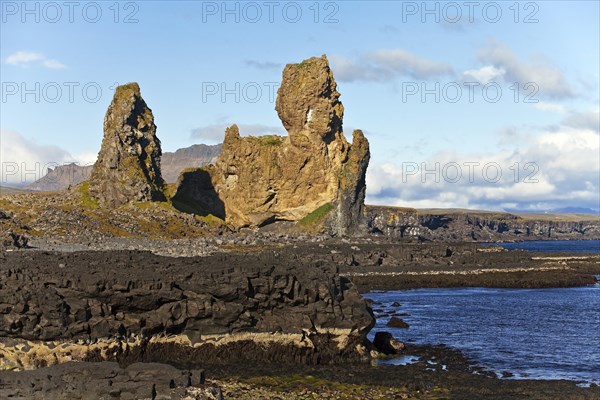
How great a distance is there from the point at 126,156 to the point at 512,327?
83.0 m

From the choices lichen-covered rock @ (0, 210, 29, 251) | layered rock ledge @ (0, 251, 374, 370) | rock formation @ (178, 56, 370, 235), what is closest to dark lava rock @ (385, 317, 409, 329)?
layered rock ledge @ (0, 251, 374, 370)

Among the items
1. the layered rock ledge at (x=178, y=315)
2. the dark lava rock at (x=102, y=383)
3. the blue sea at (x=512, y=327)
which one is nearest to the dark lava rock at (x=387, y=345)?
the layered rock ledge at (x=178, y=315)

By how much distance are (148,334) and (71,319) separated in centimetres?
301

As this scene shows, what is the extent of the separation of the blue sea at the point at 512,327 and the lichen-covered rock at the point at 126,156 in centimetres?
5741

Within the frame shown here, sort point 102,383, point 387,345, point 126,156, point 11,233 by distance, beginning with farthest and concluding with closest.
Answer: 1. point 126,156
2. point 11,233
3. point 387,345
4. point 102,383

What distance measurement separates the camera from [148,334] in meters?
30.4

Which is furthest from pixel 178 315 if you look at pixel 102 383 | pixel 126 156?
pixel 126 156

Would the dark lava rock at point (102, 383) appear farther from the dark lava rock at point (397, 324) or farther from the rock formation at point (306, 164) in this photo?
the rock formation at point (306, 164)

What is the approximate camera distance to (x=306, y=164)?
13838 cm

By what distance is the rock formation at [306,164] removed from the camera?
446 ft

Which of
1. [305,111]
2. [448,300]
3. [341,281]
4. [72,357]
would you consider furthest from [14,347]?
[305,111]

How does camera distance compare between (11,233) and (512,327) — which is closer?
(512,327)

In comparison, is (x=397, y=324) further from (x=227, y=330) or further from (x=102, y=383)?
(x=102, y=383)

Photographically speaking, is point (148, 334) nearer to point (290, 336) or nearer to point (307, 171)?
point (290, 336)
